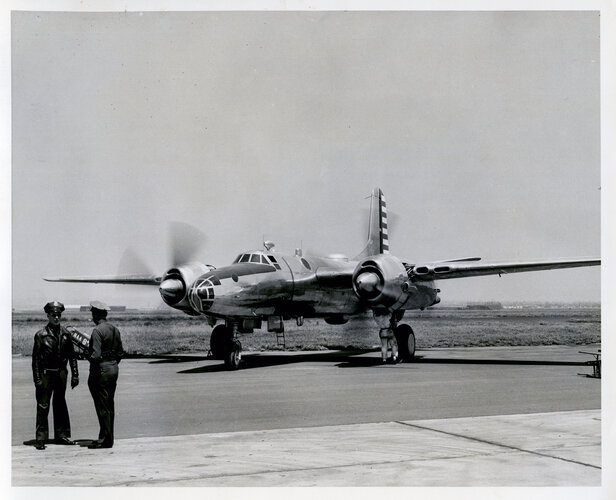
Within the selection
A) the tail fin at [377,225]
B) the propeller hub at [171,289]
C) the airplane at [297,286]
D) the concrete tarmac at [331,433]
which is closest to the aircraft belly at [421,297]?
the airplane at [297,286]

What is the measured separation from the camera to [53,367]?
8383 mm

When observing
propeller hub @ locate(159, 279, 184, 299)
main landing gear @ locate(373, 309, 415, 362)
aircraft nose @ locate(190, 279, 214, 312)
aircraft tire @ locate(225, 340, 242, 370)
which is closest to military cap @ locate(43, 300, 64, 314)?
aircraft nose @ locate(190, 279, 214, 312)

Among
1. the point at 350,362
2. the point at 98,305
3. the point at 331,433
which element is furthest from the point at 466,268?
the point at 98,305

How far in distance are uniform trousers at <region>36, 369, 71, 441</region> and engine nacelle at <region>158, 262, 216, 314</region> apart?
8924mm

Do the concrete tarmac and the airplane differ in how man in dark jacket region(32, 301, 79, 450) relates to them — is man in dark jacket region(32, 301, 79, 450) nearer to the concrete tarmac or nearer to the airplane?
the concrete tarmac

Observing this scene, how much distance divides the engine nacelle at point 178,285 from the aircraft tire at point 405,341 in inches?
245

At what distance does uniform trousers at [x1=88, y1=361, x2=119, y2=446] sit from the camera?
820cm

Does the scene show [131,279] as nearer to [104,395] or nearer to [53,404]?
[53,404]

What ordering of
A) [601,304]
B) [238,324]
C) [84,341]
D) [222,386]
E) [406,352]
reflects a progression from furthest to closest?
[406,352] → [238,324] → [222,386] → [601,304] → [84,341]

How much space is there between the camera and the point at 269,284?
1711cm

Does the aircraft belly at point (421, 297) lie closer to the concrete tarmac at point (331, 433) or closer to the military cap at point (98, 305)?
the concrete tarmac at point (331, 433)
